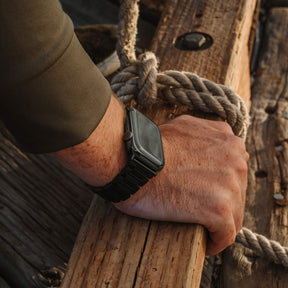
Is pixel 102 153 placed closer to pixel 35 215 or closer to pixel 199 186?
pixel 199 186

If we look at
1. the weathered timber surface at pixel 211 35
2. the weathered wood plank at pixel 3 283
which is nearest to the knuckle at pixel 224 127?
the weathered timber surface at pixel 211 35

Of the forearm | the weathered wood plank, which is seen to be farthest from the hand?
the weathered wood plank

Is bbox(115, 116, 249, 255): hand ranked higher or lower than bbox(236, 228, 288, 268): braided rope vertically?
higher

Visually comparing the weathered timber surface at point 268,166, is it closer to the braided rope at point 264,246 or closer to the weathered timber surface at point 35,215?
the braided rope at point 264,246

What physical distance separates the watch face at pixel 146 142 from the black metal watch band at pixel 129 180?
0.07 ft

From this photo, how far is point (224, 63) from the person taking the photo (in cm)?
130

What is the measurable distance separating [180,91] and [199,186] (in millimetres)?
392

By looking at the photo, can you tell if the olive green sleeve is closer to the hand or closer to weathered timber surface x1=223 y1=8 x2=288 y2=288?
the hand

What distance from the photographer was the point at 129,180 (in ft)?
2.81

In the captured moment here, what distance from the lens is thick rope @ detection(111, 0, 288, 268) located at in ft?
3.74

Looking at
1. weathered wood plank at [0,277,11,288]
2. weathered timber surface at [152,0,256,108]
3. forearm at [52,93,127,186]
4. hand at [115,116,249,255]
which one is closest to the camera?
forearm at [52,93,127,186]

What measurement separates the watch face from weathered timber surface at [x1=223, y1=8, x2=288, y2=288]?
562mm

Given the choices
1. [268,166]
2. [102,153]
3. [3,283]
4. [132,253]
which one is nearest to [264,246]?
[268,166]

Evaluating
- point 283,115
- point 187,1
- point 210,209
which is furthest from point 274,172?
point 187,1
